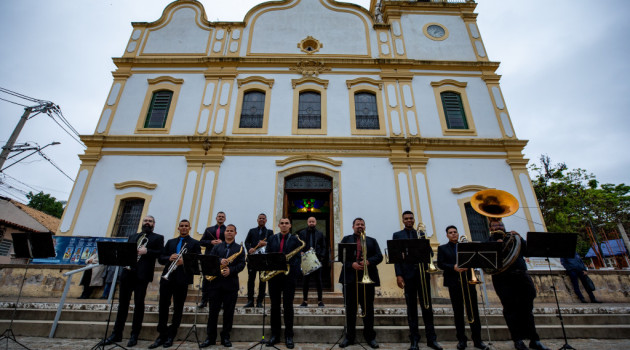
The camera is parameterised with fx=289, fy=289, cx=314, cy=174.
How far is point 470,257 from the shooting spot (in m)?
4.31

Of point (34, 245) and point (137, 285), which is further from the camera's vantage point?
point (34, 245)

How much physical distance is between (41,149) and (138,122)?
7.57m

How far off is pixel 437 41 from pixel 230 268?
1262 centimetres

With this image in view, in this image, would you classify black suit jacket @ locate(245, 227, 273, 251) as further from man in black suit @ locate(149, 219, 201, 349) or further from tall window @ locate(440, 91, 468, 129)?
tall window @ locate(440, 91, 468, 129)

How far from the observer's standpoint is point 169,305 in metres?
Result: 4.80

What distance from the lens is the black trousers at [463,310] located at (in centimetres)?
441

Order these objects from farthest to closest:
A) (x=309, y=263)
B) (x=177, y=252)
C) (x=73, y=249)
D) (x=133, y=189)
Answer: (x=133, y=189), (x=73, y=249), (x=309, y=263), (x=177, y=252)

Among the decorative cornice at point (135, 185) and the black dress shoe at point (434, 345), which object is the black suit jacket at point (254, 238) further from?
the decorative cornice at point (135, 185)

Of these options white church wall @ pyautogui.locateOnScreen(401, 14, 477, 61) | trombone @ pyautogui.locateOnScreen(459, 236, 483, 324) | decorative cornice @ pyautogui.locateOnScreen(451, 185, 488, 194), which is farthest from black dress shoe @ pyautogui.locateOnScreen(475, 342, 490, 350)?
white church wall @ pyautogui.locateOnScreen(401, 14, 477, 61)

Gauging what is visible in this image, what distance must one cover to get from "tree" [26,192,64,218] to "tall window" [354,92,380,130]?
38445mm

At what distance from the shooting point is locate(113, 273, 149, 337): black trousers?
459cm

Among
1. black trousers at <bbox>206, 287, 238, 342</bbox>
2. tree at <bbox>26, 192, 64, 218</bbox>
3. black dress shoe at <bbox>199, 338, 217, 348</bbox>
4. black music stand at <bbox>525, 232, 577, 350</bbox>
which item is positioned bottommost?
black dress shoe at <bbox>199, 338, 217, 348</bbox>

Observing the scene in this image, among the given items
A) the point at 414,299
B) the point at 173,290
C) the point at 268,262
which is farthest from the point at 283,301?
the point at 414,299

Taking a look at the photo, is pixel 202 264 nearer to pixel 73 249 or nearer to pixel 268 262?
pixel 268 262
